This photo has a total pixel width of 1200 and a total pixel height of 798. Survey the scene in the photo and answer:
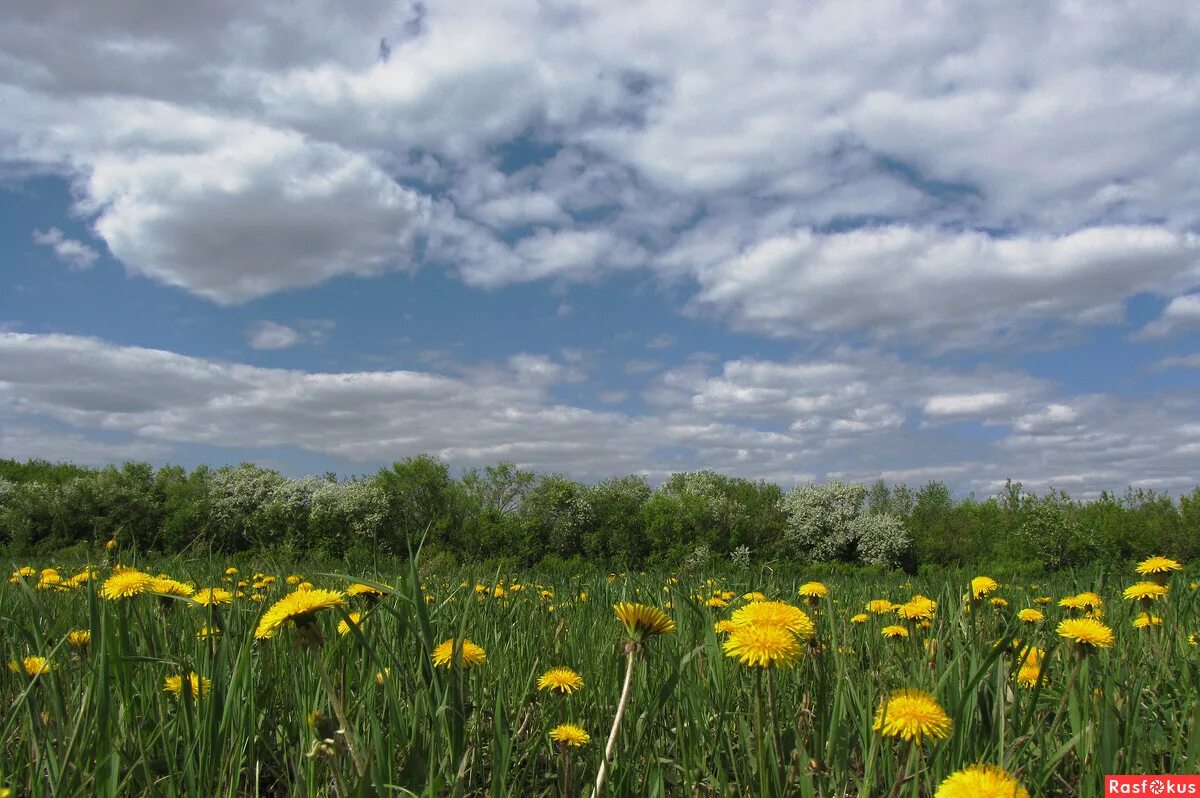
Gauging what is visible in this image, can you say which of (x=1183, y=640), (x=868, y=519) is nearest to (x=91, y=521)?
(x=868, y=519)

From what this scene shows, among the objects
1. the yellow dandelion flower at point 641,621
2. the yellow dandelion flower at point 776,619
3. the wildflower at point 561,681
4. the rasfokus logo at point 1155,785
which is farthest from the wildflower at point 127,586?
the rasfokus logo at point 1155,785

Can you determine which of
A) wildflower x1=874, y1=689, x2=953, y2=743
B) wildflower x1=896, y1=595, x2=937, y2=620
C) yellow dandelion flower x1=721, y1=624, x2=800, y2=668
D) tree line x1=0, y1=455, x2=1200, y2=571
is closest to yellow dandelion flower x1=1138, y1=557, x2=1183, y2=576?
wildflower x1=896, y1=595, x2=937, y2=620

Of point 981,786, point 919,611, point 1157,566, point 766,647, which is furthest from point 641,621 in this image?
point 1157,566

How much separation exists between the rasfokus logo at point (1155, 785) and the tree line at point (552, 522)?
2330 cm

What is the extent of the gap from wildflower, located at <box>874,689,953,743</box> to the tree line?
23.4 meters

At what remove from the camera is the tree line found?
2567 cm

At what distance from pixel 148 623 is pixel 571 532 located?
24.4 metres

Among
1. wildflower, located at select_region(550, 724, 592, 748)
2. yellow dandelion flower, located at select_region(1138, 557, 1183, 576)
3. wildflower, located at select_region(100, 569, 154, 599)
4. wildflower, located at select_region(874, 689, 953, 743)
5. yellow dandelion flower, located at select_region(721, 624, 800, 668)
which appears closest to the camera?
wildflower, located at select_region(874, 689, 953, 743)

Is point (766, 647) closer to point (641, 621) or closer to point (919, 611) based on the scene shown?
point (641, 621)

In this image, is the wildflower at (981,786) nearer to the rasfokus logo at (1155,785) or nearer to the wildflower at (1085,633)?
the rasfokus logo at (1155,785)

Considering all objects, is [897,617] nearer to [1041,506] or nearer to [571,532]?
[571,532]

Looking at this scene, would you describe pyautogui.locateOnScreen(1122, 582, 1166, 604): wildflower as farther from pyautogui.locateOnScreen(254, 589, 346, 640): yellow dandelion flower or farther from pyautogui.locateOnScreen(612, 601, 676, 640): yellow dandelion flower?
pyautogui.locateOnScreen(254, 589, 346, 640): yellow dandelion flower

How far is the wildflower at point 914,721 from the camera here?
159cm

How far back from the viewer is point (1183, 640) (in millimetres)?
3271
